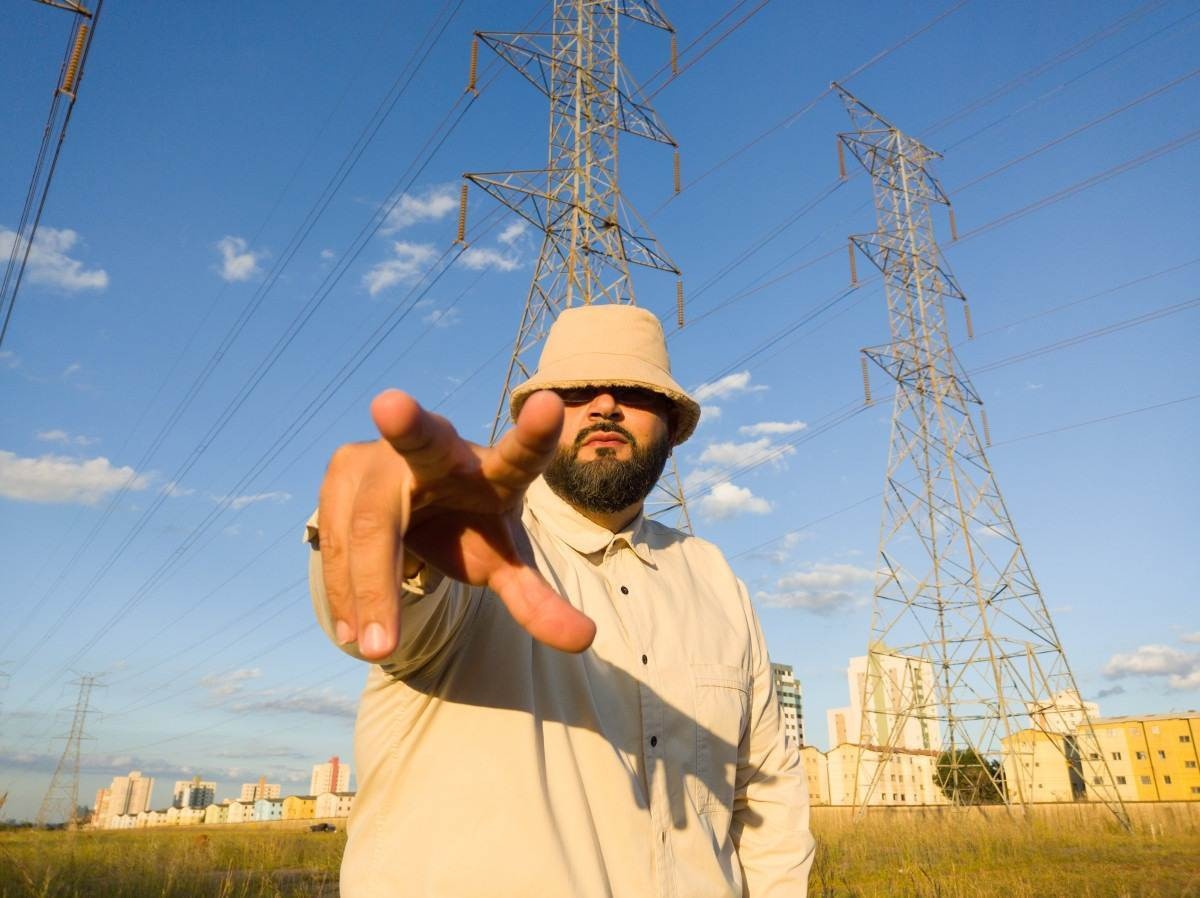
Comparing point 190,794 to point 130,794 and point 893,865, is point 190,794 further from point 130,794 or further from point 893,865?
point 893,865

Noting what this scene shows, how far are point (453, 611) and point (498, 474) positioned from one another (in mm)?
523

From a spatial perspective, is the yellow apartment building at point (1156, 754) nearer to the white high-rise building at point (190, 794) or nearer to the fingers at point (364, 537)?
the fingers at point (364, 537)

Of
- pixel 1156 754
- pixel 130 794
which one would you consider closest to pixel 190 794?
pixel 130 794

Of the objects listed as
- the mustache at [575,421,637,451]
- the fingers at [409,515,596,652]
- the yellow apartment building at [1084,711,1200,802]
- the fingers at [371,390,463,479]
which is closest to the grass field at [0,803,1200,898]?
the mustache at [575,421,637,451]

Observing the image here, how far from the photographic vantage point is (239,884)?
6828mm

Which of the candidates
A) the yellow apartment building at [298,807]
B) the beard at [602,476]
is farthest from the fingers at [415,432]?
the yellow apartment building at [298,807]

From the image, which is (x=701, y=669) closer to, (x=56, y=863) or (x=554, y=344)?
(x=554, y=344)

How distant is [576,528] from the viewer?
2180mm

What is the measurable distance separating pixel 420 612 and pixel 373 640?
1.40 ft

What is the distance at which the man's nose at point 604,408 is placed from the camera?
7.68ft

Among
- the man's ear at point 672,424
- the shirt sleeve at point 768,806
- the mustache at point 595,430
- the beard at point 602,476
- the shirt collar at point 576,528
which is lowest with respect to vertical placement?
the shirt sleeve at point 768,806

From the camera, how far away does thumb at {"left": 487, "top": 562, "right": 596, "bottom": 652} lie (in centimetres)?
104

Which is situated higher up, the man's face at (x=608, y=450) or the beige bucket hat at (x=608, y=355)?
the beige bucket hat at (x=608, y=355)

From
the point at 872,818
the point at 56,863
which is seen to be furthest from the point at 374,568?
the point at 872,818
